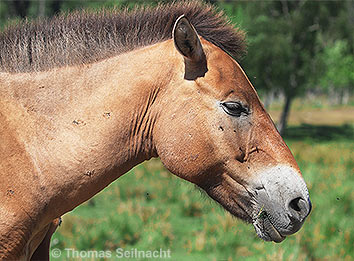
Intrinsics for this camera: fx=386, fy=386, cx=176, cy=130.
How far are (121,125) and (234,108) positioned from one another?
65cm

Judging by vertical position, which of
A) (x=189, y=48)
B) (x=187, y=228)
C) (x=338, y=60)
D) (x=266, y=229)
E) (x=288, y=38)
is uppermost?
(x=189, y=48)

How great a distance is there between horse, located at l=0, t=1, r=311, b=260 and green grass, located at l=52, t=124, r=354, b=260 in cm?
248

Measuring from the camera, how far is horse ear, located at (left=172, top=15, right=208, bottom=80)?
2.12 m

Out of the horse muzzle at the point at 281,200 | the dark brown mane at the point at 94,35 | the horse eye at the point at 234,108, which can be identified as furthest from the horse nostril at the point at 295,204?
the dark brown mane at the point at 94,35

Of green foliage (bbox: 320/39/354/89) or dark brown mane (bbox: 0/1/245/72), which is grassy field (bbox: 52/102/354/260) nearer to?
dark brown mane (bbox: 0/1/245/72)

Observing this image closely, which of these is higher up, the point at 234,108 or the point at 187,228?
the point at 234,108

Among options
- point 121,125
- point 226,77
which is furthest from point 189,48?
point 121,125

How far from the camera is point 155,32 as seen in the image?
94.3 inches

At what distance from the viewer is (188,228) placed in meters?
7.70

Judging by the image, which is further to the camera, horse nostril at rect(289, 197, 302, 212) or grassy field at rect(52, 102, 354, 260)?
grassy field at rect(52, 102, 354, 260)

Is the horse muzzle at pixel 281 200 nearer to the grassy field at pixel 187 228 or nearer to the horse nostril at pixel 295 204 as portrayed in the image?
the horse nostril at pixel 295 204

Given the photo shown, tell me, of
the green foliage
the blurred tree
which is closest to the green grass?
the blurred tree

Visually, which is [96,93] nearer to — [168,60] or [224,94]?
[168,60]

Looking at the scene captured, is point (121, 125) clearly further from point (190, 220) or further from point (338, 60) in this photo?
point (338, 60)
